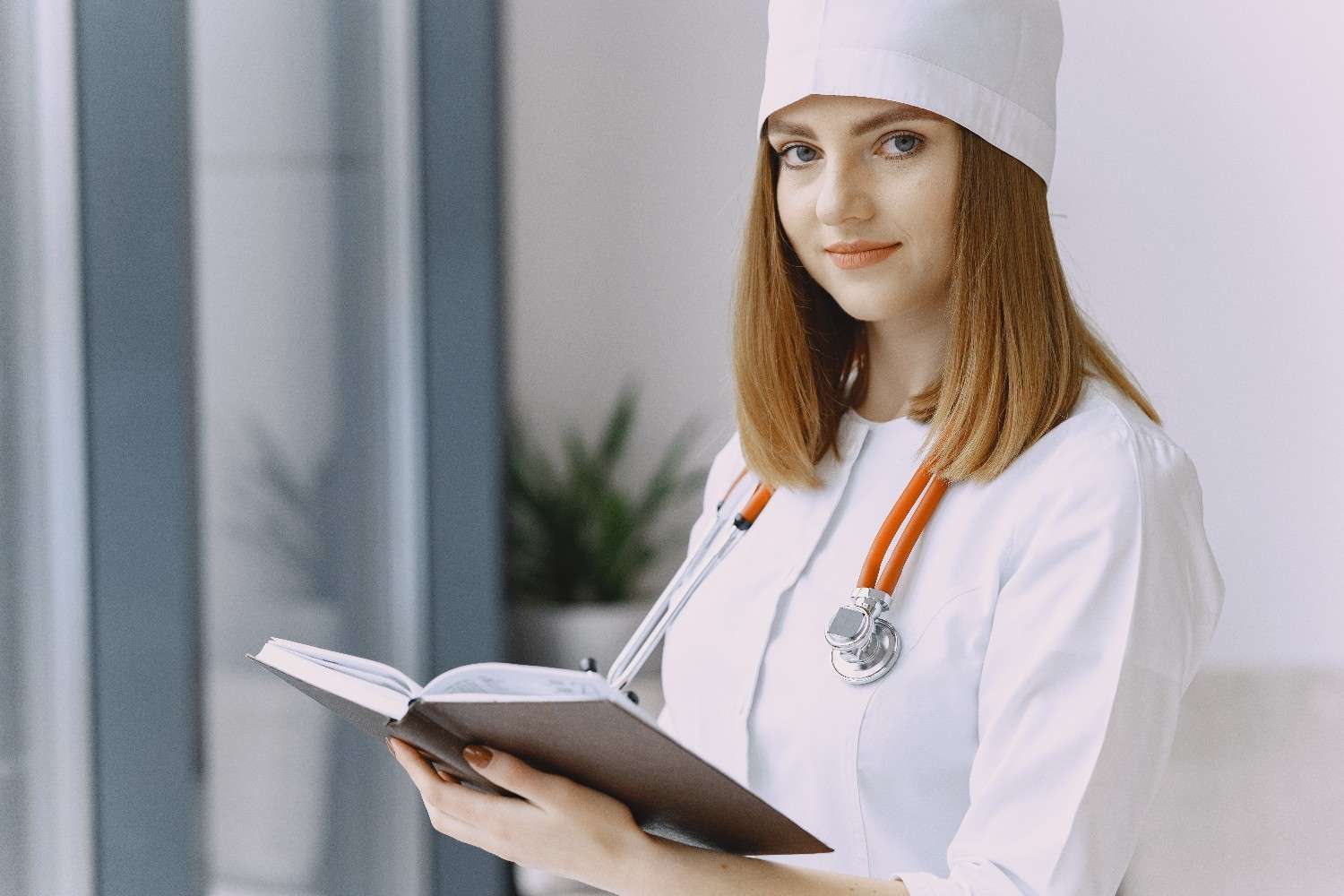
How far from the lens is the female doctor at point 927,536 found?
3.37 ft

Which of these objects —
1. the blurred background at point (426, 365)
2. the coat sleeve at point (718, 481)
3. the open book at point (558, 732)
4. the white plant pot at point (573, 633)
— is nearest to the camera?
the open book at point (558, 732)

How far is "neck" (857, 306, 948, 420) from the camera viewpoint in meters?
1.36

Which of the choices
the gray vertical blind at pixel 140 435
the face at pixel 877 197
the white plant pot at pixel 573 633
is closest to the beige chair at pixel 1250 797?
the white plant pot at pixel 573 633

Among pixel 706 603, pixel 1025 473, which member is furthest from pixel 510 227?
pixel 1025 473

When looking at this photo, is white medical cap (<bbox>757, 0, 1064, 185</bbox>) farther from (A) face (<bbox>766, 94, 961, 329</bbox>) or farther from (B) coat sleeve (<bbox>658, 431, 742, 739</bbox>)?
(B) coat sleeve (<bbox>658, 431, 742, 739</bbox>)

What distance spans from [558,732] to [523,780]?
0.11 metres

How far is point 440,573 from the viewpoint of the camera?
2.87 m

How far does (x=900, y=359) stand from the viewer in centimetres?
140

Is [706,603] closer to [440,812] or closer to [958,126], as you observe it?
[440,812]

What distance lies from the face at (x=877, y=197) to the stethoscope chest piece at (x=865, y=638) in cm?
31

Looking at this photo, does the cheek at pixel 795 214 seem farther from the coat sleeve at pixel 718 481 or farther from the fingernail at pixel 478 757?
the fingernail at pixel 478 757

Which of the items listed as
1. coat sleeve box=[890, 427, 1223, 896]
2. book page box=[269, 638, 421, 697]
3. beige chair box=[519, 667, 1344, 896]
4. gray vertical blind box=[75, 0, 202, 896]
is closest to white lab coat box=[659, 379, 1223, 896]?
coat sleeve box=[890, 427, 1223, 896]

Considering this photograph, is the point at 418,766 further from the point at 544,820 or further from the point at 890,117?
the point at 890,117

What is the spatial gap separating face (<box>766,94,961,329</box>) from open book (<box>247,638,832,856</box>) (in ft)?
1.74
